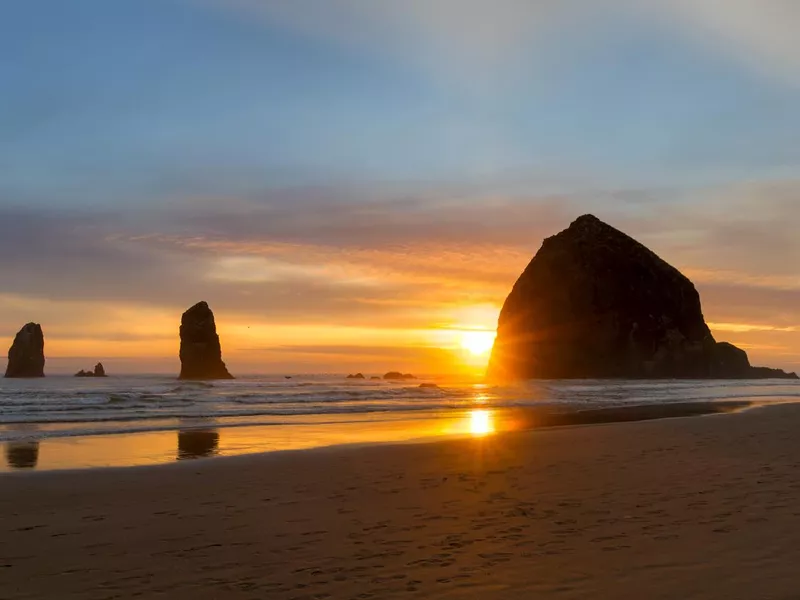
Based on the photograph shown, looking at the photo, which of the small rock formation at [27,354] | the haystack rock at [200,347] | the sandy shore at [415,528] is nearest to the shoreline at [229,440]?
the sandy shore at [415,528]

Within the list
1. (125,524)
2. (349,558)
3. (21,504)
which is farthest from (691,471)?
(21,504)

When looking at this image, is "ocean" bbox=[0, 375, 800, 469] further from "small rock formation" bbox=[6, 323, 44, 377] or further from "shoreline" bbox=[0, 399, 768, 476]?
"small rock formation" bbox=[6, 323, 44, 377]

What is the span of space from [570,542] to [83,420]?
23.1 metres

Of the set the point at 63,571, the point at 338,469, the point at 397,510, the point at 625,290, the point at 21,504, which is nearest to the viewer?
the point at 63,571

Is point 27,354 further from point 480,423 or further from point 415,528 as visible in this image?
point 415,528

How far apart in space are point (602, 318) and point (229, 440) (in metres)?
95.5

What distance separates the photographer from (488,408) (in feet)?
113

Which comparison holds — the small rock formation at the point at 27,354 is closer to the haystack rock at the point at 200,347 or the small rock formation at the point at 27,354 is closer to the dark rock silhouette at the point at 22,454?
the haystack rock at the point at 200,347

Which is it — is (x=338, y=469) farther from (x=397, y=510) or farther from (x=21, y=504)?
(x=21, y=504)

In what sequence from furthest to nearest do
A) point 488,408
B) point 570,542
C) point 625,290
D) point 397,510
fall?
point 625,290 < point 488,408 < point 397,510 < point 570,542

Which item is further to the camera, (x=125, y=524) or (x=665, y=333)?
(x=665, y=333)

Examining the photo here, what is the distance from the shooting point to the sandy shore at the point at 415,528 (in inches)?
226

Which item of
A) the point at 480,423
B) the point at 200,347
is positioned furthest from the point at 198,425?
the point at 200,347

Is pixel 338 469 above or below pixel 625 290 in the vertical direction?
below
